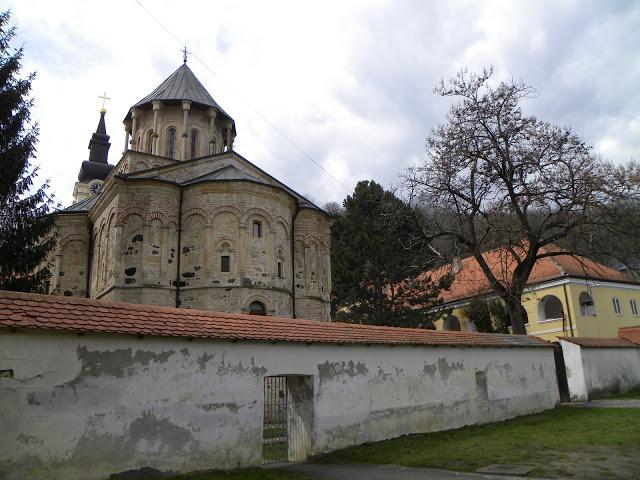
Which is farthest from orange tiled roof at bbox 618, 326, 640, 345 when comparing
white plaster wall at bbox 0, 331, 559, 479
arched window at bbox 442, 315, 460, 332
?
white plaster wall at bbox 0, 331, 559, 479

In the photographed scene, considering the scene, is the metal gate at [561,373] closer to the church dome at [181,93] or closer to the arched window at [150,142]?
the church dome at [181,93]

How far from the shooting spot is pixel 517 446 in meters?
9.80

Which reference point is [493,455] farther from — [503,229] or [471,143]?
[471,143]

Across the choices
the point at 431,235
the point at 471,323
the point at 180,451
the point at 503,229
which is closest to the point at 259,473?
the point at 180,451

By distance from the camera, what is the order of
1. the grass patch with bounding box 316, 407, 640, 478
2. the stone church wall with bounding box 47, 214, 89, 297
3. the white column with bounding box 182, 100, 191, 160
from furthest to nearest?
the white column with bounding box 182, 100, 191, 160 → the stone church wall with bounding box 47, 214, 89, 297 → the grass patch with bounding box 316, 407, 640, 478

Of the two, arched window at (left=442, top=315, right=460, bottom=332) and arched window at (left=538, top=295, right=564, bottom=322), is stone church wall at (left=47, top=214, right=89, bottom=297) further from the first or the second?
arched window at (left=538, top=295, right=564, bottom=322)

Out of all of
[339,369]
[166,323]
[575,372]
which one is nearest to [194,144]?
[339,369]

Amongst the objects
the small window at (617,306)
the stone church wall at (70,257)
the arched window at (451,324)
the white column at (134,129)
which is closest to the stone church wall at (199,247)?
the stone church wall at (70,257)

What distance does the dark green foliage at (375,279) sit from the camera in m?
26.7

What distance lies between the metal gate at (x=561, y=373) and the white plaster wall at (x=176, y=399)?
7.48 metres

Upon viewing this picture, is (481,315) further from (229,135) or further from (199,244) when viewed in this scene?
(229,135)

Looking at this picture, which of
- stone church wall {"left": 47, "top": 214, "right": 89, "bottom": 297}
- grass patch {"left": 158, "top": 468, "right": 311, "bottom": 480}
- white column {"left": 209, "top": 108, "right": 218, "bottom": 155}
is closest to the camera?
grass patch {"left": 158, "top": 468, "right": 311, "bottom": 480}

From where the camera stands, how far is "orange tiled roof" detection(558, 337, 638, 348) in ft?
58.4

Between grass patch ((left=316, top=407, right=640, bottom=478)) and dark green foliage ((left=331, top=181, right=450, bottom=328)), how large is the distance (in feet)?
44.5
